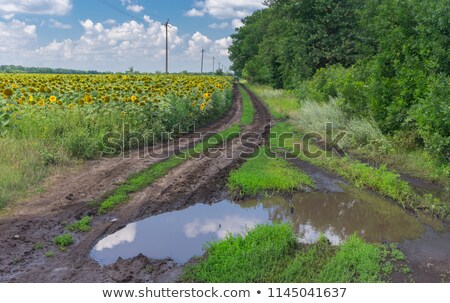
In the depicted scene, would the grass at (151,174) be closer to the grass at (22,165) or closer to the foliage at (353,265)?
the grass at (22,165)

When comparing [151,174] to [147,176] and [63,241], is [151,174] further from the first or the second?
[63,241]

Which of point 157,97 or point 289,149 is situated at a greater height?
point 157,97

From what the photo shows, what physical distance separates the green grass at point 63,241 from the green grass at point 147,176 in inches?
42.9

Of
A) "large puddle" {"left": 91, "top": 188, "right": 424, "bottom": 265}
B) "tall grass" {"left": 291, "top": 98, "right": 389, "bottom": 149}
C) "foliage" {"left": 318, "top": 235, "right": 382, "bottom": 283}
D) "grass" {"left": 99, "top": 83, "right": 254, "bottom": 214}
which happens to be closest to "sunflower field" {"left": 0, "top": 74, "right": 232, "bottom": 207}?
"grass" {"left": 99, "top": 83, "right": 254, "bottom": 214}

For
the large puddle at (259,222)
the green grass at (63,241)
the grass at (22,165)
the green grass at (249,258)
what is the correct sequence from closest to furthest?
the green grass at (249,258) → the green grass at (63,241) → the large puddle at (259,222) → the grass at (22,165)

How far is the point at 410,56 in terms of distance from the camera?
35.2 feet

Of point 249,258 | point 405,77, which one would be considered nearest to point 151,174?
point 249,258

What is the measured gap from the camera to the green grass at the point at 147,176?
701 cm

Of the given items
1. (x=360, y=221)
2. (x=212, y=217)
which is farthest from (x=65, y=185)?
(x=360, y=221)

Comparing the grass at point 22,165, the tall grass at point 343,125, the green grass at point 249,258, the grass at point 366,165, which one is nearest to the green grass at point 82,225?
the grass at point 22,165

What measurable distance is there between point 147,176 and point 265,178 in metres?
2.41

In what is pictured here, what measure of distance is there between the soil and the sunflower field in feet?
1.99
